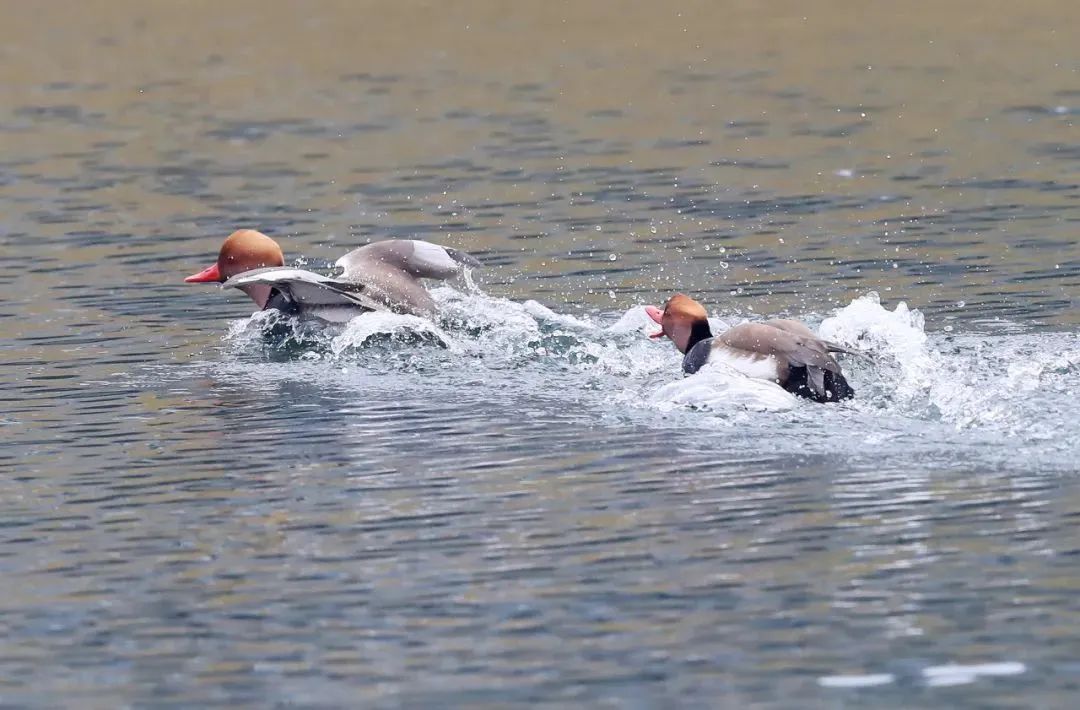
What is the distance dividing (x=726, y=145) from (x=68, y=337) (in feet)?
32.2

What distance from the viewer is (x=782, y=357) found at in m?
10.7


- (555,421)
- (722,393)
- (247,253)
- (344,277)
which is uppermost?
(247,253)

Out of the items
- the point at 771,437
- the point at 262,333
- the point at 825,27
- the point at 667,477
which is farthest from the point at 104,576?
the point at 825,27

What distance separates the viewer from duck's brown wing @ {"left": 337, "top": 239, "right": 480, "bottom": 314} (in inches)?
525

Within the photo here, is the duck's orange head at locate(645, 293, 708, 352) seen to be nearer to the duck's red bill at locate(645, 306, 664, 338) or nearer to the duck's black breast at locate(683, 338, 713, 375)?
the duck's red bill at locate(645, 306, 664, 338)

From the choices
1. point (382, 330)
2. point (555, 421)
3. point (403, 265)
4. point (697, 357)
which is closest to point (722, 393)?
point (697, 357)

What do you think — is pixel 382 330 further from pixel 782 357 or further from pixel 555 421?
pixel 782 357

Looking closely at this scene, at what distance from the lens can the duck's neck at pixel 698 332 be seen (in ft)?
37.7

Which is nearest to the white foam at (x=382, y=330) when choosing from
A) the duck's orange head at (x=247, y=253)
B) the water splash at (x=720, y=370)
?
the water splash at (x=720, y=370)

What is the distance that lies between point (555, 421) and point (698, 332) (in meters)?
1.19

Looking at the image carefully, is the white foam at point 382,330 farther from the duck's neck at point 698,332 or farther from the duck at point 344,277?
the duck's neck at point 698,332

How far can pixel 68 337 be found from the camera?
45.4 ft

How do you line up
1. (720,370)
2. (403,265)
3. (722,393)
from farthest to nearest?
(403,265), (720,370), (722,393)

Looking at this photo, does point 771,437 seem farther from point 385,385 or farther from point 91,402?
point 91,402
